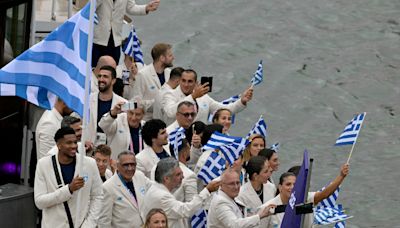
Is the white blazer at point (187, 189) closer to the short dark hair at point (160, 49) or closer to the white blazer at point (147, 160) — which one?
the white blazer at point (147, 160)

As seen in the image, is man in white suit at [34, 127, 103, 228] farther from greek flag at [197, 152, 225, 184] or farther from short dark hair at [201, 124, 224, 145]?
short dark hair at [201, 124, 224, 145]

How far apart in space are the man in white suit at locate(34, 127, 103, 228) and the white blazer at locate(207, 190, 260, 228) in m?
1.10

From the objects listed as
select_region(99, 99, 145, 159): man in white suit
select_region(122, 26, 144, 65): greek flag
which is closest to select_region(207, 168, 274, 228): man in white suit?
select_region(99, 99, 145, 159): man in white suit

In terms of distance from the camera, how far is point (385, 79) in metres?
32.1

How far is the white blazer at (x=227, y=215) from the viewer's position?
1521 cm

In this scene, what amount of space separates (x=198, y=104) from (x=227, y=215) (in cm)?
399

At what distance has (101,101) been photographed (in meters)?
17.5

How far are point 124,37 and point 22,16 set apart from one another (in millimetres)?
5149

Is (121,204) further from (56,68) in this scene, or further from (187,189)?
(56,68)

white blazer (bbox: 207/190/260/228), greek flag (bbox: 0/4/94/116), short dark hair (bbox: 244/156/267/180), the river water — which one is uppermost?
greek flag (bbox: 0/4/94/116)

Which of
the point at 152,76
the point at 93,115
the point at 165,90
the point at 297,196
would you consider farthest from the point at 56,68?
the point at 152,76

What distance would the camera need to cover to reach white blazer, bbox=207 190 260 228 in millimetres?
15211

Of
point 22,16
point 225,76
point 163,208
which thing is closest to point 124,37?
point 22,16

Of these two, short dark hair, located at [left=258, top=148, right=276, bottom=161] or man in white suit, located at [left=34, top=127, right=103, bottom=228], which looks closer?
man in white suit, located at [left=34, top=127, right=103, bottom=228]
